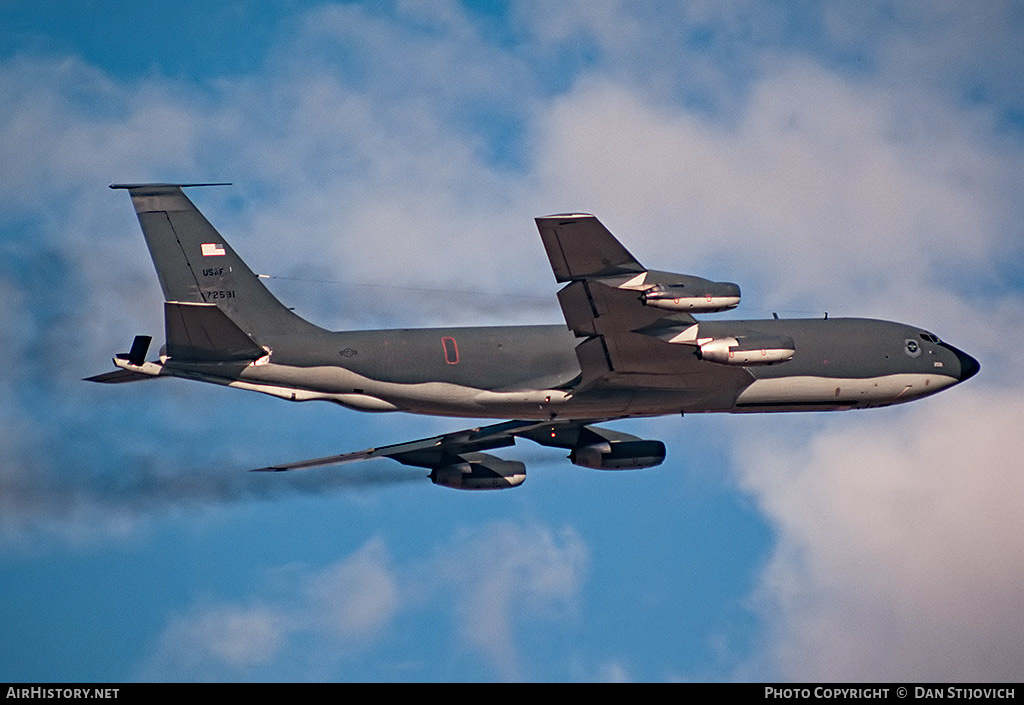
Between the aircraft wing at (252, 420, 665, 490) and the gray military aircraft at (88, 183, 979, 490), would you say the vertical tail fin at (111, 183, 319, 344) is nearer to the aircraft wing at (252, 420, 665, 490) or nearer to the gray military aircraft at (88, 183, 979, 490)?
the gray military aircraft at (88, 183, 979, 490)

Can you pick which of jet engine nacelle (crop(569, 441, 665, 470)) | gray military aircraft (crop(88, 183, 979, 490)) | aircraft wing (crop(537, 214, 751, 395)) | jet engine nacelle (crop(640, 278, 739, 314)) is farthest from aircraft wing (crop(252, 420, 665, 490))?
jet engine nacelle (crop(640, 278, 739, 314))

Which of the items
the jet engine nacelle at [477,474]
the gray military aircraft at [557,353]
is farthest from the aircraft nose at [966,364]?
the jet engine nacelle at [477,474]

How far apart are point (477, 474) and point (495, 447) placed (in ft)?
4.15

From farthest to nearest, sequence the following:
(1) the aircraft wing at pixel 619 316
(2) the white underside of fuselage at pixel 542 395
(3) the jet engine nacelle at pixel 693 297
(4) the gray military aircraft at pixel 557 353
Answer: (2) the white underside of fuselage at pixel 542 395, (4) the gray military aircraft at pixel 557 353, (3) the jet engine nacelle at pixel 693 297, (1) the aircraft wing at pixel 619 316

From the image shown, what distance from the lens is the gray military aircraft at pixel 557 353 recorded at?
38.8 metres

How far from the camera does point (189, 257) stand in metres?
42.0

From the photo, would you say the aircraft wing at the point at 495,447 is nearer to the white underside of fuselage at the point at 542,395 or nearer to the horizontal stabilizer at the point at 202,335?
the white underside of fuselage at the point at 542,395

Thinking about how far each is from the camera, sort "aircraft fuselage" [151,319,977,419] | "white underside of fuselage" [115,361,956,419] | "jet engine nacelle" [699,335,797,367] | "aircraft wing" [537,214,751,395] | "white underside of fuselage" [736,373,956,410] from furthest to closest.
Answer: "white underside of fuselage" [736,373,956,410]
"aircraft fuselage" [151,319,977,419]
"white underside of fuselage" [115,361,956,419]
"jet engine nacelle" [699,335,797,367]
"aircraft wing" [537,214,751,395]

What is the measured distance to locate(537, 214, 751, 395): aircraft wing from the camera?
36.6 metres

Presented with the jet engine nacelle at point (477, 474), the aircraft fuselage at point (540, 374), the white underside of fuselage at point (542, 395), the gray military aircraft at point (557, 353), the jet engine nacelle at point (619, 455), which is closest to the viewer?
the gray military aircraft at point (557, 353)

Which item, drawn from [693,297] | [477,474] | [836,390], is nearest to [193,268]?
[477,474]
